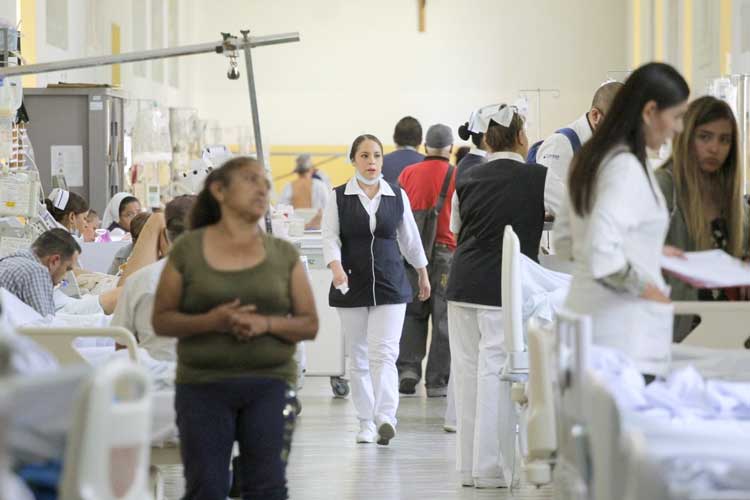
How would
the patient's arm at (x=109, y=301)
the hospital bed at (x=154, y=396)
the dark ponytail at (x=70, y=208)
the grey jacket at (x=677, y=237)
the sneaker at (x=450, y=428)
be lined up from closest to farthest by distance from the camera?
the hospital bed at (x=154, y=396)
the grey jacket at (x=677, y=237)
the patient's arm at (x=109, y=301)
the sneaker at (x=450, y=428)
the dark ponytail at (x=70, y=208)

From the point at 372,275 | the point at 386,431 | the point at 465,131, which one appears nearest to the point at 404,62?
the point at 465,131

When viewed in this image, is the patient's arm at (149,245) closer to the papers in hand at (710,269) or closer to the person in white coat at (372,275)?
the person in white coat at (372,275)

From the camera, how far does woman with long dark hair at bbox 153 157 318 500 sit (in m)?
3.70

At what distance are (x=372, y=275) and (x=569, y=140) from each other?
1.31 metres

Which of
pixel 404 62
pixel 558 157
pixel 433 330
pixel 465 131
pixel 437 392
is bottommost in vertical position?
pixel 437 392

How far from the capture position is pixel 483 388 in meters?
5.86

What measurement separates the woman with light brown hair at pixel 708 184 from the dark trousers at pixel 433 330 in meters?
4.42

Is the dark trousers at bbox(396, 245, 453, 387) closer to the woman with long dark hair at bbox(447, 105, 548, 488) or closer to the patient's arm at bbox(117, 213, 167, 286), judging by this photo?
the woman with long dark hair at bbox(447, 105, 548, 488)

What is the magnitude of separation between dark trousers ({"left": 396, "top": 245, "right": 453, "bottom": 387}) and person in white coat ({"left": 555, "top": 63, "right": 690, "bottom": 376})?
5.01 meters

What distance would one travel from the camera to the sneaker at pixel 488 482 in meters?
5.90

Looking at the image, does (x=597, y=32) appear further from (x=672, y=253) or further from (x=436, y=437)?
(x=672, y=253)

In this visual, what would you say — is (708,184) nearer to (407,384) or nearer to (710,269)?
(710,269)

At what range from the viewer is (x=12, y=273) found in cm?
576

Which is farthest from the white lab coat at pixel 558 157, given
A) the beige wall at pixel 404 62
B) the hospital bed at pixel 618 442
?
the beige wall at pixel 404 62
